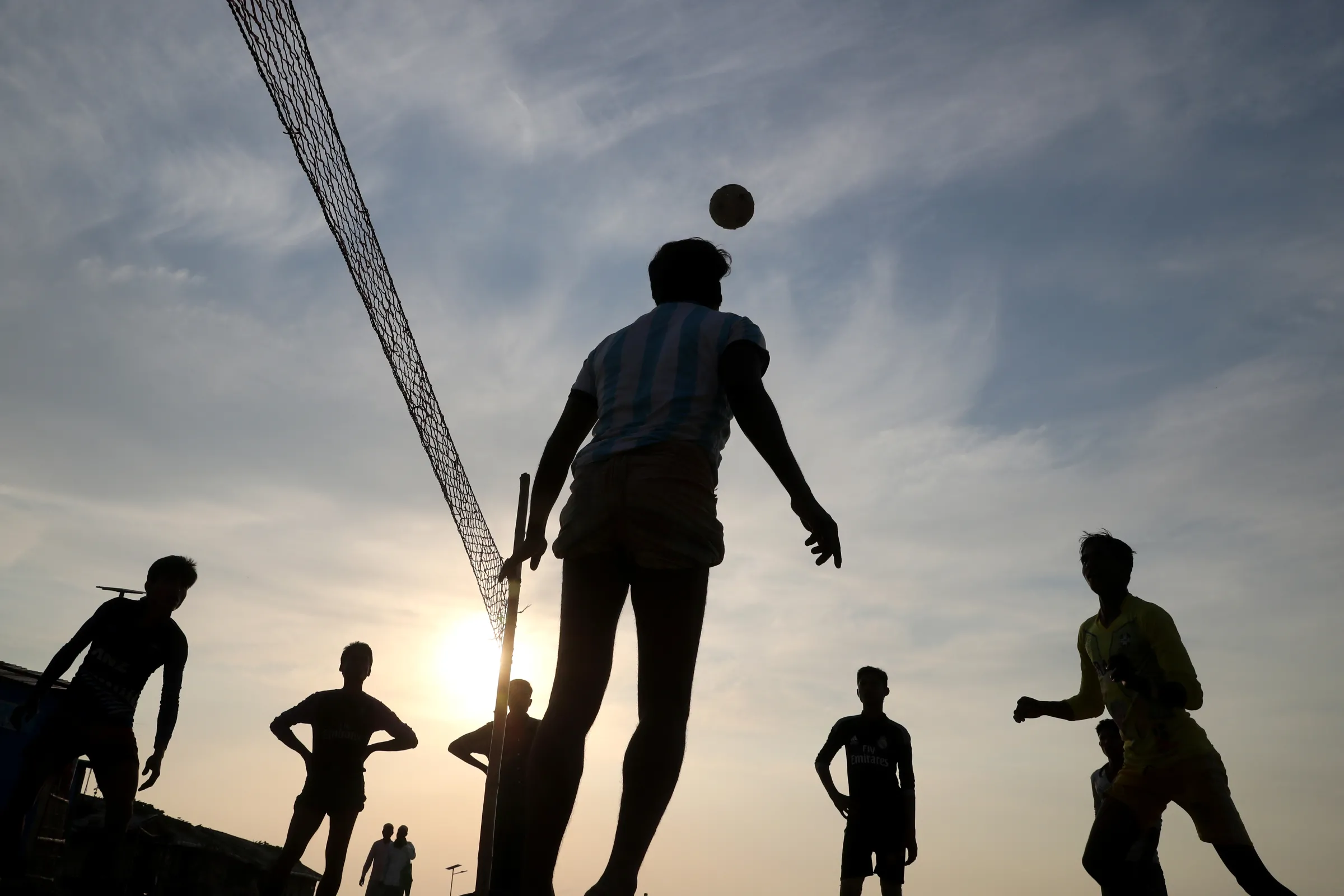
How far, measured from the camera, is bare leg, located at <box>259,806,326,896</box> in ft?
19.5

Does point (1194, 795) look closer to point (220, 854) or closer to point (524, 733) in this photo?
point (524, 733)

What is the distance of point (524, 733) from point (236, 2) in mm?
5196

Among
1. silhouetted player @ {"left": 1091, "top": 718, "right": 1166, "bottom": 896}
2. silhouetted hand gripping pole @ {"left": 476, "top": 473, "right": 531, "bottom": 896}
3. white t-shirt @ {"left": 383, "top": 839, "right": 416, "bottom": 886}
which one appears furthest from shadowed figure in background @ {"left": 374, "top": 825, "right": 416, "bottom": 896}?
silhouetted player @ {"left": 1091, "top": 718, "right": 1166, "bottom": 896}

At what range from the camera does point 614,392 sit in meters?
2.94

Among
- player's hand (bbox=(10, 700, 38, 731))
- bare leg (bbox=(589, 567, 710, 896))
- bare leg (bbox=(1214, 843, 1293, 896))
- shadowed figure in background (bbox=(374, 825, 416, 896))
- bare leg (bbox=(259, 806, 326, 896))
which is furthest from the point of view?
shadowed figure in background (bbox=(374, 825, 416, 896))

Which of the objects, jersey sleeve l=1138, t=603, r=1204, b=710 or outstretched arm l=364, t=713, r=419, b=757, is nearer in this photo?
jersey sleeve l=1138, t=603, r=1204, b=710

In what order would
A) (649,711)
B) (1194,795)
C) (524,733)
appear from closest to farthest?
1. (649,711)
2. (1194,795)
3. (524,733)

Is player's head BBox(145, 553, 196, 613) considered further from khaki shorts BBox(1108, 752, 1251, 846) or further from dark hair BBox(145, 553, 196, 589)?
khaki shorts BBox(1108, 752, 1251, 846)

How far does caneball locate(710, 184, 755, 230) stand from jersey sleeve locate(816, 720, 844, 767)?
4063 millimetres

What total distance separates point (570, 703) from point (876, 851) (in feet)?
18.5

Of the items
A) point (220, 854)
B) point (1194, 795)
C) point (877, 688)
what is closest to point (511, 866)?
point (877, 688)

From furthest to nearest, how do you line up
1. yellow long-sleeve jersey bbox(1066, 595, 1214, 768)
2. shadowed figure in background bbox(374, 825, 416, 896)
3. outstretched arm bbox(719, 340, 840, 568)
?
shadowed figure in background bbox(374, 825, 416, 896)
yellow long-sleeve jersey bbox(1066, 595, 1214, 768)
outstretched arm bbox(719, 340, 840, 568)

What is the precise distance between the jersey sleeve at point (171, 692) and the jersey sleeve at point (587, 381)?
12.0 feet

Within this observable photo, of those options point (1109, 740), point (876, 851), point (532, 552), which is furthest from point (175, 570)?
point (1109, 740)
